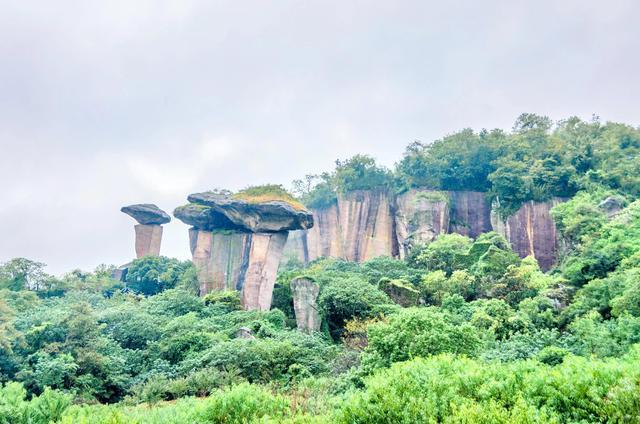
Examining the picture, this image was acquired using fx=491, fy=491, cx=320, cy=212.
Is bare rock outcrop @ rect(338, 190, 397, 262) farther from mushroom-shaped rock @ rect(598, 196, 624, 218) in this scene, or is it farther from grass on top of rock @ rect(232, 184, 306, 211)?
mushroom-shaped rock @ rect(598, 196, 624, 218)

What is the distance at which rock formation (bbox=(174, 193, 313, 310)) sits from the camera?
81.9 feet

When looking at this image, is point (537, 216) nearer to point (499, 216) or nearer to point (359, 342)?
point (499, 216)

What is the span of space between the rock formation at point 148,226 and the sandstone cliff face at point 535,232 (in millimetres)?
21857

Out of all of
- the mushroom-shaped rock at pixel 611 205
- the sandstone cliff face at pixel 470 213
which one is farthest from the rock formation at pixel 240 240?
the mushroom-shaped rock at pixel 611 205

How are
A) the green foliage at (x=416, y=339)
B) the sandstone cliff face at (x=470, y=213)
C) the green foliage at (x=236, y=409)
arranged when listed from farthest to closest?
the sandstone cliff face at (x=470, y=213), the green foliage at (x=416, y=339), the green foliage at (x=236, y=409)

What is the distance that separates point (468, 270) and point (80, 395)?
15.7 m

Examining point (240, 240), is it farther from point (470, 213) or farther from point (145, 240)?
point (470, 213)

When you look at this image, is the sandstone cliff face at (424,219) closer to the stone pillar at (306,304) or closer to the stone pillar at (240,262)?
the stone pillar at (240,262)

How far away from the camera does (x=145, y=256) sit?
105 feet

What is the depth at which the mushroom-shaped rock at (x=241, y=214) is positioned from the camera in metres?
25.5

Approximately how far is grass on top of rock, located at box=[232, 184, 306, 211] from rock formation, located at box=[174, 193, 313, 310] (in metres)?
0.39

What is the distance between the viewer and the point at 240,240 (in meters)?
27.2

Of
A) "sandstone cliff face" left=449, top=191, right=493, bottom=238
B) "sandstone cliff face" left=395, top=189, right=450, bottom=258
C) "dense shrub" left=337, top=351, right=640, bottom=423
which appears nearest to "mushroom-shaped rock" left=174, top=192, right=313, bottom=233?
"sandstone cliff face" left=395, top=189, right=450, bottom=258

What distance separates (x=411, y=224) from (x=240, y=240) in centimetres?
1005
